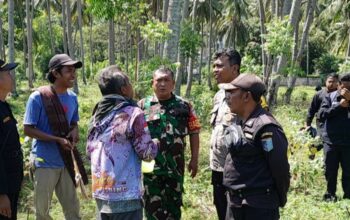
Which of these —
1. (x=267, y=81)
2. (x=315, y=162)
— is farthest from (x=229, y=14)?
(x=315, y=162)

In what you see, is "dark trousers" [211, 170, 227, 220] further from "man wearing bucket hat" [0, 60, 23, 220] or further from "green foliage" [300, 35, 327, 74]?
"green foliage" [300, 35, 327, 74]

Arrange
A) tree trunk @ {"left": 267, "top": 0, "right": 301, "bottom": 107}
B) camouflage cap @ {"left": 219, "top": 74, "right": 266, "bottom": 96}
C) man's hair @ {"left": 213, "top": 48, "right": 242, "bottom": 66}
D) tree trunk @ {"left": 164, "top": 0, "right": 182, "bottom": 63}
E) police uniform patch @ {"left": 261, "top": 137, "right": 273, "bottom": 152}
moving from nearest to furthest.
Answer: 1. police uniform patch @ {"left": 261, "top": 137, "right": 273, "bottom": 152}
2. camouflage cap @ {"left": 219, "top": 74, "right": 266, "bottom": 96}
3. man's hair @ {"left": 213, "top": 48, "right": 242, "bottom": 66}
4. tree trunk @ {"left": 164, "top": 0, "right": 182, "bottom": 63}
5. tree trunk @ {"left": 267, "top": 0, "right": 301, "bottom": 107}

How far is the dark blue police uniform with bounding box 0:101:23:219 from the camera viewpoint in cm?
325

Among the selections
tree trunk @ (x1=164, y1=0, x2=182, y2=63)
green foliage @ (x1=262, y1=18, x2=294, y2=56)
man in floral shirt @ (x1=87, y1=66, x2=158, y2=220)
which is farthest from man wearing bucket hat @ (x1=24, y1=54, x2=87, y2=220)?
green foliage @ (x1=262, y1=18, x2=294, y2=56)

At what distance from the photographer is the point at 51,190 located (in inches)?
156

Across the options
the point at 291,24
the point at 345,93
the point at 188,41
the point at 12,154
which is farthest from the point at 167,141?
the point at 188,41

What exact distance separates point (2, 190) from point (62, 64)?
4.25 ft

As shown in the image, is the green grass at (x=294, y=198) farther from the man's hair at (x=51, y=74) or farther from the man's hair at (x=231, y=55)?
the man's hair at (x=231, y=55)

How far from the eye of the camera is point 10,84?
3.39m

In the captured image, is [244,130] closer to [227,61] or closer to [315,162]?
[227,61]

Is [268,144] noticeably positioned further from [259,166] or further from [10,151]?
[10,151]

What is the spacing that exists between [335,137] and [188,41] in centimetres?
694

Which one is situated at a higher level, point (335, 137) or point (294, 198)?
point (335, 137)

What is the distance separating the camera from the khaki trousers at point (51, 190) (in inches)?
154
